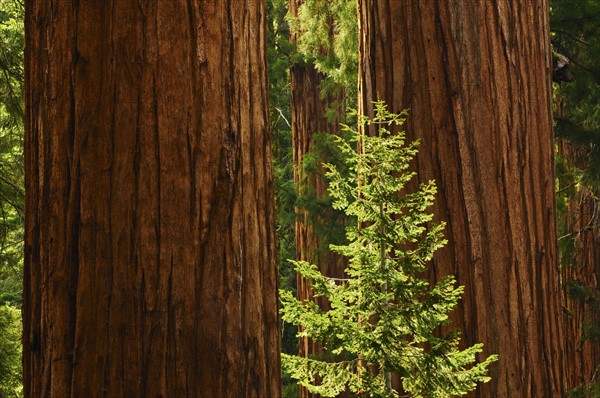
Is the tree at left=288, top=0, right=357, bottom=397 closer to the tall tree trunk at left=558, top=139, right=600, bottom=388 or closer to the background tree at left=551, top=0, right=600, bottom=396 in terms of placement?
the background tree at left=551, top=0, right=600, bottom=396

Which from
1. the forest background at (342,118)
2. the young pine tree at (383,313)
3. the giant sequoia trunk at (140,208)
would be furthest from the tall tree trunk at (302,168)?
the giant sequoia trunk at (140,208)

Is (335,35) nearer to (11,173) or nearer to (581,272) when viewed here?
(11,173)

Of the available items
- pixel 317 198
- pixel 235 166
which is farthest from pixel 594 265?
pixel 235 166

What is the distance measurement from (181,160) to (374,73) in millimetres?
3052

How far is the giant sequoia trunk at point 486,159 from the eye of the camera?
17.9 feet

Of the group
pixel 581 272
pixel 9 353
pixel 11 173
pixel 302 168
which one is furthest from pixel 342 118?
pixel 9 353

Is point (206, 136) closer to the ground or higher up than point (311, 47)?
closer to the ground

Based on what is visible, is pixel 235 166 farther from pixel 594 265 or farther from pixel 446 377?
pixel 594 265

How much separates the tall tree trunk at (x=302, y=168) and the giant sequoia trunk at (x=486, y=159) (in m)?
6.57

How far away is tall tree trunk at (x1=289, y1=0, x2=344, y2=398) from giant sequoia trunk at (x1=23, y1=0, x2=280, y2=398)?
30.4 ft

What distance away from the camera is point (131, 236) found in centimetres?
284

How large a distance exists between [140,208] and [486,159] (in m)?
3.05

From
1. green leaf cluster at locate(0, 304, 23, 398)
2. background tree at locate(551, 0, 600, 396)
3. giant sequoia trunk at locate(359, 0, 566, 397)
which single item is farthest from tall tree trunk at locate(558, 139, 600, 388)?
giant sequoia trunk at locate(359, 0, 566, 397)

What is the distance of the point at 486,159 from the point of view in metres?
5.54
